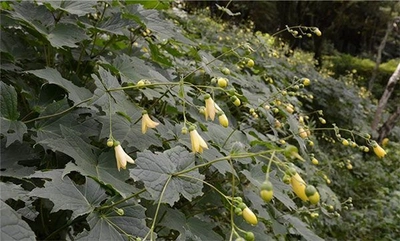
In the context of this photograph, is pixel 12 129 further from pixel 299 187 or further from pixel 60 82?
pixel 299 187

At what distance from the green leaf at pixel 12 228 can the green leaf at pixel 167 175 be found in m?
0.27

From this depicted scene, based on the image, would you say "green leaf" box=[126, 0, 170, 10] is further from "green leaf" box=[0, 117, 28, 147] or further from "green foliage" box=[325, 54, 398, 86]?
"green foliage" box=[325, 54, 398, 86]

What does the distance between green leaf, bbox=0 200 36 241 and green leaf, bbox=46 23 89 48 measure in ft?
2.43

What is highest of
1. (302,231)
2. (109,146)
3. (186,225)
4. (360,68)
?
(109,146)

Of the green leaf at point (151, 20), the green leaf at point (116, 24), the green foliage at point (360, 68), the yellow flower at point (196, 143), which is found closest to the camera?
the yellow flower at point (196, 143)

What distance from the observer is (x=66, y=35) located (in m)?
1.50

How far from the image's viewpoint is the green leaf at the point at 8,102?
1210 mm

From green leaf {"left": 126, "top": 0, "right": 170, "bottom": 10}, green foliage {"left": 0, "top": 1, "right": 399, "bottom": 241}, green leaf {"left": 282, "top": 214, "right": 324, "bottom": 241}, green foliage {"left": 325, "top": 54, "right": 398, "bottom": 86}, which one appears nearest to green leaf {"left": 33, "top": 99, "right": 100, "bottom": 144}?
green foliage {"left": 0, "top": 1, "right": 399, "bottom": 241}

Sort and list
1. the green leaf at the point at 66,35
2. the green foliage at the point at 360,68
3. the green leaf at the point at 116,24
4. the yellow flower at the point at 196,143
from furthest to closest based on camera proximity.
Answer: the green foliage at the point at 360,68 → the green leaf at the point at 116,24 → the green leaf at the point at 66,35 → the yellow flower at the point at 196,143

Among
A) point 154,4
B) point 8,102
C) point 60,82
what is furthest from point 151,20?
point 8,102

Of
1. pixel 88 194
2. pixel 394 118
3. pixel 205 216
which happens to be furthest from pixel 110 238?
pixel 394 118

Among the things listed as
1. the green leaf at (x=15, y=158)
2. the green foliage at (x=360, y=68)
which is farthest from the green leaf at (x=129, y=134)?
the green foliage at (x=360, y=68)

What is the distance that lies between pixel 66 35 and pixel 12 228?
849 millimetres

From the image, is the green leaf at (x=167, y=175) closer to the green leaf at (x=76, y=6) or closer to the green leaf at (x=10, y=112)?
the green leaf at (x=10, y=112)
